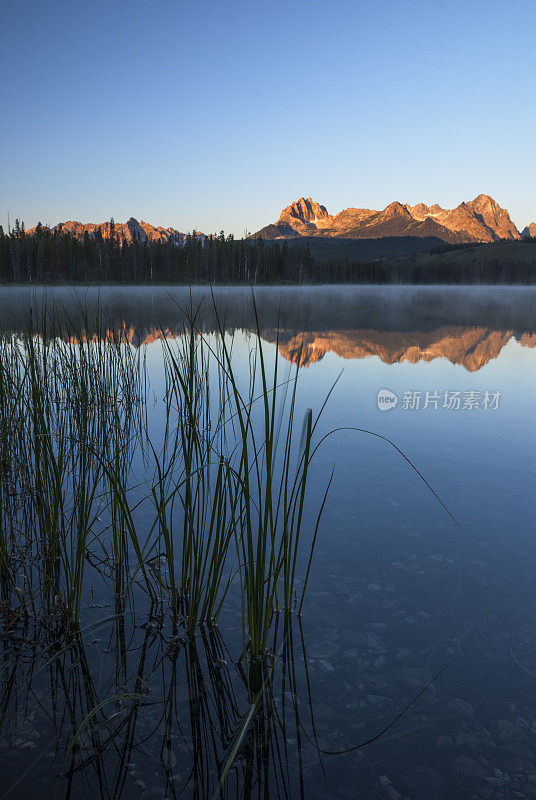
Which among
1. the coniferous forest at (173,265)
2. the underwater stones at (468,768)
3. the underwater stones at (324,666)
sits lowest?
the underwater stones at (468,768)

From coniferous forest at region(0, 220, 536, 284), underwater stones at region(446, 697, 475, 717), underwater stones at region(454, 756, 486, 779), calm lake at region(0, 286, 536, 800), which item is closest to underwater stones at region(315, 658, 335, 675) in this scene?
calm lake at region(0, 286, 536, 800)

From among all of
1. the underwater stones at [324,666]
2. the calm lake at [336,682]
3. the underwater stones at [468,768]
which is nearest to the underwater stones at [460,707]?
the calm lake at [336,682]

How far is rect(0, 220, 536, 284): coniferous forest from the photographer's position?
217ft

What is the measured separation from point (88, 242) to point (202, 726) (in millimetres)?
79558

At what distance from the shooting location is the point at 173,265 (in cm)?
8175

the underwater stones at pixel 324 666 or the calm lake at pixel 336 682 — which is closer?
the calm lake at pixel 336 682

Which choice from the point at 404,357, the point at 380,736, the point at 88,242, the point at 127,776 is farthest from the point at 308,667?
the point at 88,242

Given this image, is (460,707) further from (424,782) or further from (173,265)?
(173,265)

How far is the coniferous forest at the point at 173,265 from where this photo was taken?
66.2 metres

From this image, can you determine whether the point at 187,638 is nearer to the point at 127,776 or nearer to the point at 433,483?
the point at 127,776

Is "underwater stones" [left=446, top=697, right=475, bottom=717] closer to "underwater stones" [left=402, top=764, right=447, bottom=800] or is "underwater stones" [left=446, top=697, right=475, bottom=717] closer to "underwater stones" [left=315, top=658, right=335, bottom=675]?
"underwater stones" [left=402, top=764, right=447, bottom=800]

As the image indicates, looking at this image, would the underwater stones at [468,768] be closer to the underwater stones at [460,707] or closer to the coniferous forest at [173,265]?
the underwater stones at [460,707]

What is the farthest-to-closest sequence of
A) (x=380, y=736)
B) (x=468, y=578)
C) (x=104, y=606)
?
(x=468, y=578) → (x=104, y=606) → (x=380, y=736)

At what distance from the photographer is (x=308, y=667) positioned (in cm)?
231
